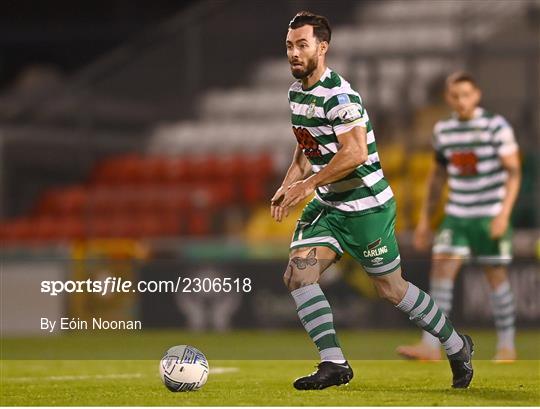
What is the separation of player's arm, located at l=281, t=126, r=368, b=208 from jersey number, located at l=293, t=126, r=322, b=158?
10.8 inches

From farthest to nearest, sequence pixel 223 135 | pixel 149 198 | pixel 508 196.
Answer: pixel 223 135 < pixel 149 198 < pixel 508 196

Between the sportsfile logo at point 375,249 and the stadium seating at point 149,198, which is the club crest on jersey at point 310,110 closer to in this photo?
the sportsfile logo at point 375,249

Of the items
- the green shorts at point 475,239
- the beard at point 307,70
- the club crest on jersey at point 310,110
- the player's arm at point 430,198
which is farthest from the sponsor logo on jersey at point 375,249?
the green shorts at point 475,239

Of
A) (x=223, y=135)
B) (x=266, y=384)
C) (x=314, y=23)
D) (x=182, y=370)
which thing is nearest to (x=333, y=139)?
(x=314, y=23)

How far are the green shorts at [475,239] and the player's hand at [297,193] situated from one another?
3.27 m

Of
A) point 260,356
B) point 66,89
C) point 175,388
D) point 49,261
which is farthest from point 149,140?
point 175,388

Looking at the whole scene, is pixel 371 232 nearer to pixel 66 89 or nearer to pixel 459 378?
pixel 459 378

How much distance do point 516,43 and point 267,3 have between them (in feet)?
12.9

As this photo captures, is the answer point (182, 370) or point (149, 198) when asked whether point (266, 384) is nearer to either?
point (182, 370)

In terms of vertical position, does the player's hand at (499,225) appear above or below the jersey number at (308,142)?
below

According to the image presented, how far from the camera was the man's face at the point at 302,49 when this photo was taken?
664cm

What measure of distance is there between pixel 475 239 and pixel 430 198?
44cm

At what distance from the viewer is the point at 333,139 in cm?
673

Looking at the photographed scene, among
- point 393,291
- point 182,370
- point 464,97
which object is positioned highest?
point 464,97
